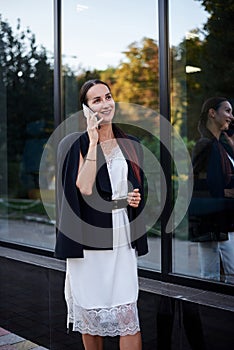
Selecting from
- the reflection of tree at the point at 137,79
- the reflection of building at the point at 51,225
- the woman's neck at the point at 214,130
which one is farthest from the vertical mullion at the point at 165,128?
the reflection of tree at the point at 137,79

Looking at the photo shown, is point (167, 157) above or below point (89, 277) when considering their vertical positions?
above

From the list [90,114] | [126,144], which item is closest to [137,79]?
[126,144]

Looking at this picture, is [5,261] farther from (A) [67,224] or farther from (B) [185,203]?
(A) [67,224]

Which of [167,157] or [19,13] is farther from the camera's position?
[19,13]

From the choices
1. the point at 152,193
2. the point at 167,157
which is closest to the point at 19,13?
the point at 152,193

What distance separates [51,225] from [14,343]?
1.49 metres

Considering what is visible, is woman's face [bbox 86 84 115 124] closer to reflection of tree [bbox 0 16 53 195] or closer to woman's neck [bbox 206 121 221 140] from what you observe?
woman's neck [bbox 206 121 221 140]

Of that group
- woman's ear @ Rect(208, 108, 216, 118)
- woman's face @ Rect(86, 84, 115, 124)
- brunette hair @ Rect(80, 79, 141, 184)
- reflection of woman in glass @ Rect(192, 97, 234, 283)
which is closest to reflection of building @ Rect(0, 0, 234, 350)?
reflection of woman in glass @ Rect(192, 97, 234, 283)

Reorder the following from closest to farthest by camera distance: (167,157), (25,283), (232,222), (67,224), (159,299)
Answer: (67,224) → (159,299) → (167,157) → (232,222) → (25,283)

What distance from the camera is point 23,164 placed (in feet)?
18.1

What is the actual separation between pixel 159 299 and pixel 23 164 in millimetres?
3461

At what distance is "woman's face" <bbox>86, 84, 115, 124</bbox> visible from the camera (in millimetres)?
1941

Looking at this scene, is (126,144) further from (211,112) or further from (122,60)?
(122,60)

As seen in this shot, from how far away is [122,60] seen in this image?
579 centimetres
